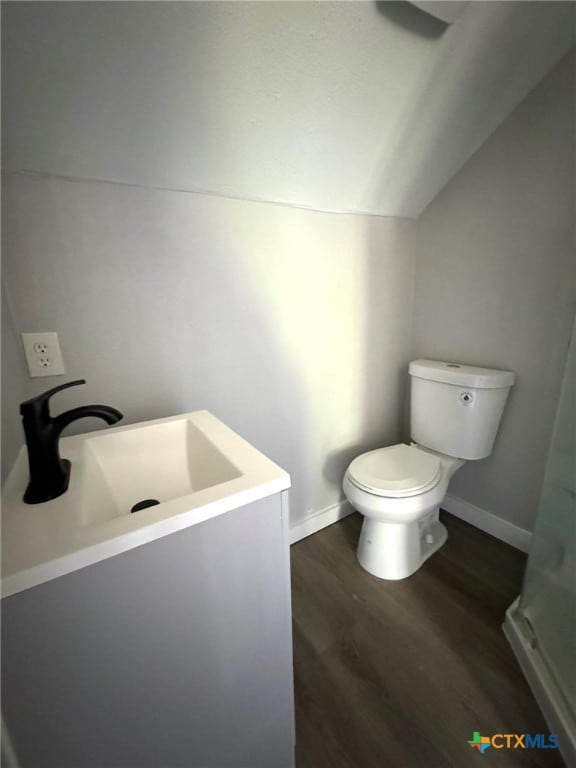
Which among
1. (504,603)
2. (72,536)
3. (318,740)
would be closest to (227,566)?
(72,536)

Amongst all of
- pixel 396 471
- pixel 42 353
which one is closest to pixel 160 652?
pixel 42 353

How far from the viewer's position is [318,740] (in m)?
0.96

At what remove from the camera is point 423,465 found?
1.47m

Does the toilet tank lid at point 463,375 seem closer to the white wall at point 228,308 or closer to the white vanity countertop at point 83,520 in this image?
the white wall at point 228,308

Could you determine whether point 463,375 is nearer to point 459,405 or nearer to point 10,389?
point 459,405

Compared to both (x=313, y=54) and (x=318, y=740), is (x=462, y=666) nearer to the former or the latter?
(x=318, y=740)

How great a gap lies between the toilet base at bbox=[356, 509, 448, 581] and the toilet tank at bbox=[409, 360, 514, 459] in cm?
40

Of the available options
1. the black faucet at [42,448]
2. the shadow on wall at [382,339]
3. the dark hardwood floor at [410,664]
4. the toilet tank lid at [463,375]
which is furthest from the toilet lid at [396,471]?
the black faucet at [42,448]

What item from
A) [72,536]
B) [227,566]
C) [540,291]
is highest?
[540,291]

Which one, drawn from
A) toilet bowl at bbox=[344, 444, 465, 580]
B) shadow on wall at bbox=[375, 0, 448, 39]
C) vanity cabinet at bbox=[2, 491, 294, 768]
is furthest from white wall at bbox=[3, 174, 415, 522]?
vanity cabinet at bbox=[2, 491, 294, 768]

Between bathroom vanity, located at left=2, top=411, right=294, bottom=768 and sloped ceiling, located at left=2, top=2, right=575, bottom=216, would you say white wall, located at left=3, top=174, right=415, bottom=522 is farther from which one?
bathroom vanity, located at left=2, top=411, right=294, bottom=768

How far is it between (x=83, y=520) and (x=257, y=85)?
1119 millimetres

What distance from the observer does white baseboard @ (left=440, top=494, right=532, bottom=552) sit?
158 cm

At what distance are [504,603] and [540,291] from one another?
1248mm
